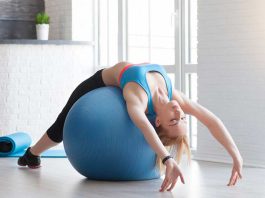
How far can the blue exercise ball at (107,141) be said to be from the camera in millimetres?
4066

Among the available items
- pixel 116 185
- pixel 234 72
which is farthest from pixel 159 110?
pixel 234 72

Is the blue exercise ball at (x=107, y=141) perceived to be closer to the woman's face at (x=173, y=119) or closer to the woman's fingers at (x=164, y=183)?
the woman's face at (x=173, y=119)

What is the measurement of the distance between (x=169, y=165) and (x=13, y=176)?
1.43 m

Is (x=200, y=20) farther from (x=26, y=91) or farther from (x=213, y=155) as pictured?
(x=26, y=91)

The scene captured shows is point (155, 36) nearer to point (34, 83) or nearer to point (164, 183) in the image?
point (34, 83)

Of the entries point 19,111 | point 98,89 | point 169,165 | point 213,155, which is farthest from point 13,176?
point 19,111

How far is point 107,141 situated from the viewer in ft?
13.4

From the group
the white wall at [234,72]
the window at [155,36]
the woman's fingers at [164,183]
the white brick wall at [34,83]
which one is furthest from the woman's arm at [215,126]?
the white brick wall at [34,83]

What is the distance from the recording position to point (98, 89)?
4.36 m

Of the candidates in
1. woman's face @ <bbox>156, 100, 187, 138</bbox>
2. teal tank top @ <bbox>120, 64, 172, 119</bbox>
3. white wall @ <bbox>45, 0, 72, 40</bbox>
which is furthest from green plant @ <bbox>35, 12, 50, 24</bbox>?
woman's face @ <bbox>156, 100, 187, 138</bbox>

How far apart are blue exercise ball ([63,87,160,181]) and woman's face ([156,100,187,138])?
0.17 meters

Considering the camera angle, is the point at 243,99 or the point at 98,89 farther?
the point at 243,99

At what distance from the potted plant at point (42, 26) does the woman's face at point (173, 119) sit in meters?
3.47

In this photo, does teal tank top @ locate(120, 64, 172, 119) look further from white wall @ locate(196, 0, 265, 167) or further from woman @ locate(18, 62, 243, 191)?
white wall @ locate(196, 0, 265, 167)
